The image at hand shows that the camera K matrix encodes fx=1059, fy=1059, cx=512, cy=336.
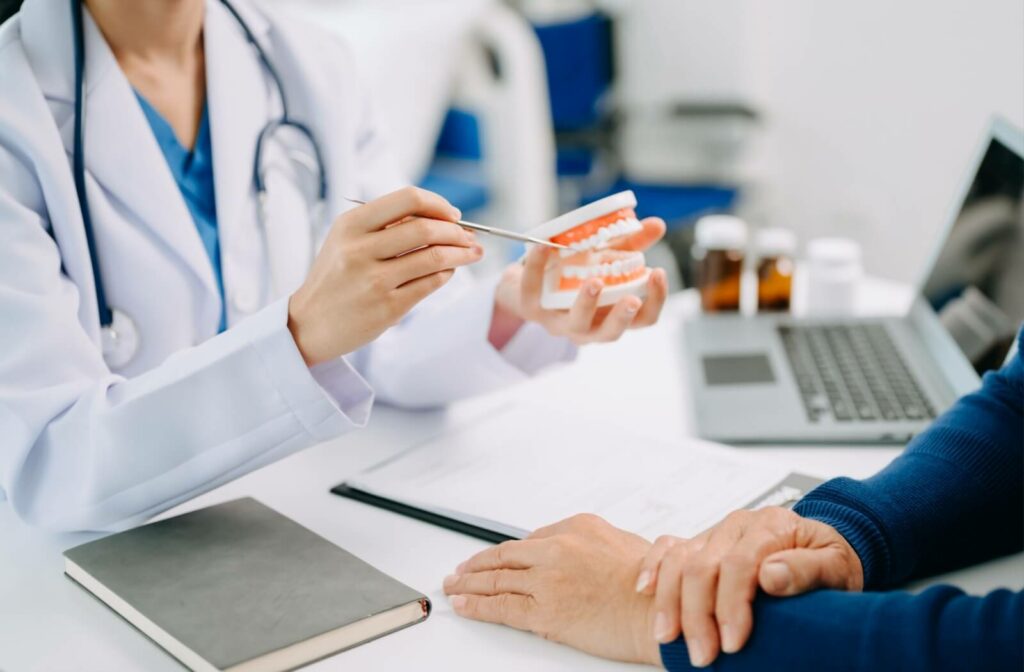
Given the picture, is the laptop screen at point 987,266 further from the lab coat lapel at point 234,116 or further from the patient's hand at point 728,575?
the lab coat lapel at point 234,116

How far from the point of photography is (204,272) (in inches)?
40.2

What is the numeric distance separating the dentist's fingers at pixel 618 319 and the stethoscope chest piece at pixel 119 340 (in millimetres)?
430

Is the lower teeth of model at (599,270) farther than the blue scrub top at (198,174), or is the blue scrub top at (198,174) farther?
the blue scrub top at (198,174)

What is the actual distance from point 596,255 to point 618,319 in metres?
0.06

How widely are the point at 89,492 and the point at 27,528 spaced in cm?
10

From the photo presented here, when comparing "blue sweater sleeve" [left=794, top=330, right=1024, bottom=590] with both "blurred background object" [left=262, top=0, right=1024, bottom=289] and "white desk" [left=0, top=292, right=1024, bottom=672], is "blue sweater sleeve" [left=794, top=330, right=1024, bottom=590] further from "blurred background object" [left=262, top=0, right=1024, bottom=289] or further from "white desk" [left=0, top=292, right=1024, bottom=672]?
"blurred background object" [left=262, top=0, right=1024, bottom=289]

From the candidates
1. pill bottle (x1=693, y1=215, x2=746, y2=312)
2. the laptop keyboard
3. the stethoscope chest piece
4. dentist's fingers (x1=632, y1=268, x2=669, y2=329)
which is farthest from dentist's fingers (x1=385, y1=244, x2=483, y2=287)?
pill bottle (x1=693, y1=215, x2=746, y2=312)

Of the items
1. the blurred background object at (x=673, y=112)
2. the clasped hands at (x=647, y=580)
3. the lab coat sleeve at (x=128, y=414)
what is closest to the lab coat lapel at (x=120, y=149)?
the lab coat sleeve at (x=128, y=414)

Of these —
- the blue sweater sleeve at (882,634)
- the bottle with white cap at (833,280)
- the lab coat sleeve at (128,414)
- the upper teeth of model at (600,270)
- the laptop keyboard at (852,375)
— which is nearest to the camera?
the blue sweater sleeve at (882,634)

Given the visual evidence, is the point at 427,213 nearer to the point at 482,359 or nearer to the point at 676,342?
the point at 482,359

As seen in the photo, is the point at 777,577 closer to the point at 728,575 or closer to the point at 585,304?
the point at 728,575

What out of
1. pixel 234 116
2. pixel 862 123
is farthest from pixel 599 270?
pixel 862 123

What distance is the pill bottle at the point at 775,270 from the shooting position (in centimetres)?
134

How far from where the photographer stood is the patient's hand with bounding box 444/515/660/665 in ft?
2.24
